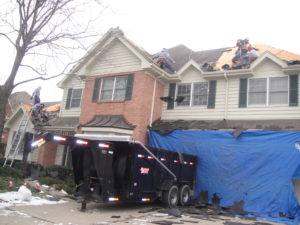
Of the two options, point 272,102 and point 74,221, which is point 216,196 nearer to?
point 272,102

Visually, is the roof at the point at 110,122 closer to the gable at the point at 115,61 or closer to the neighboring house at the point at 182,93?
the neighboring house at the point at 182,93

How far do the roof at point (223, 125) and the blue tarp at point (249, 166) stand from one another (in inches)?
16.2

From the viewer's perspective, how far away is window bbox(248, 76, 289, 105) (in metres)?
12.4

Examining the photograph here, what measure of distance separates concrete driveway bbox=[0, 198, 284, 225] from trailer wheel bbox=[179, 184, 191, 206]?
3.41ft

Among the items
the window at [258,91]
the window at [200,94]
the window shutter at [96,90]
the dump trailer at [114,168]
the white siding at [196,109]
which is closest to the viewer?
the dump trailer at [114,168]

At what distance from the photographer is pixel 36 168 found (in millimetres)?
15281

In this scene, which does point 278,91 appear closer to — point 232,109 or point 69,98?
point 232,109

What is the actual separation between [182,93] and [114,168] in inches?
280

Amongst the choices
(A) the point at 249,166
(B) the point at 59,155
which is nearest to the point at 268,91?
(A) the point at 249,166

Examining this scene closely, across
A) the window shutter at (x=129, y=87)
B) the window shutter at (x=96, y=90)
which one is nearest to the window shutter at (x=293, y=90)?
the window shutter at (x=129, y=87)

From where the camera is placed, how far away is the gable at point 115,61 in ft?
49.0

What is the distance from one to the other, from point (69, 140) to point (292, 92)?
9185 millimetres

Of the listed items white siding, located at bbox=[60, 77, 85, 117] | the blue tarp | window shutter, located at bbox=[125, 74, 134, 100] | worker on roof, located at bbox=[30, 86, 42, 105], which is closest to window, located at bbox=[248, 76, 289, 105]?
the blue tarp

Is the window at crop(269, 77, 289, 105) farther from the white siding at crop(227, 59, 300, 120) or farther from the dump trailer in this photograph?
the dump trailer
